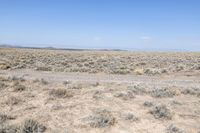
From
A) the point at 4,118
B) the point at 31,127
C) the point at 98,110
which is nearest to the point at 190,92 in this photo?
the point at 98,110

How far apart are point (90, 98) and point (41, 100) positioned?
7.05ft

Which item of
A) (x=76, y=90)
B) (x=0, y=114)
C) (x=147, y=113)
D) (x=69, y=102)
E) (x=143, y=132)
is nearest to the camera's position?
(x=143, y=132)

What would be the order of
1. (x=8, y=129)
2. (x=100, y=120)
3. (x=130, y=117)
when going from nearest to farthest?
(x=8, y=129) → (x=100, y=120) → (x=130, y=117)

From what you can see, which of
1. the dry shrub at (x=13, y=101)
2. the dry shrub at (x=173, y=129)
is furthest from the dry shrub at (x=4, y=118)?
the dry shrub at (x=173, y=129)

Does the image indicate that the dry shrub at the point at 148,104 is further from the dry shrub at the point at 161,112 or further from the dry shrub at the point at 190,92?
the dry shrub at the point at 190,92

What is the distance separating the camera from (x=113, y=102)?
11336mm

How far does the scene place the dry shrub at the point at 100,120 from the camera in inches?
331

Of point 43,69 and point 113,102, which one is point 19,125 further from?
point 43,69

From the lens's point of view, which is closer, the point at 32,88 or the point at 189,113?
the point at 189,113

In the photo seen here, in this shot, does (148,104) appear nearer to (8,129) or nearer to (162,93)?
(162,93)

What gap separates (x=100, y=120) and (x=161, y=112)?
2.29m

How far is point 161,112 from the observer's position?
31.0 feet

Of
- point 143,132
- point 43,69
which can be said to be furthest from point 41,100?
point 43,69

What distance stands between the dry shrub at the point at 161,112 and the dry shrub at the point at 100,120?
1.59 m
